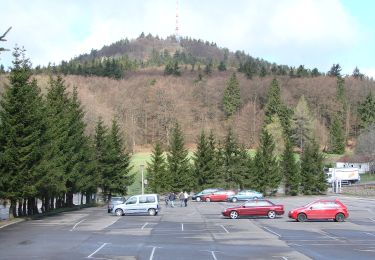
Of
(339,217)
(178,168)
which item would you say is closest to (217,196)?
(178,168)

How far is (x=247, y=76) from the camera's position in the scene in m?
181

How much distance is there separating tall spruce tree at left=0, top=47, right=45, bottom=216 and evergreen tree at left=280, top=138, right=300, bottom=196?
54032mm

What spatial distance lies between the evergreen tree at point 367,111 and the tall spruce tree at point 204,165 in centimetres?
6523

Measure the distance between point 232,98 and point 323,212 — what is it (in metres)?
113

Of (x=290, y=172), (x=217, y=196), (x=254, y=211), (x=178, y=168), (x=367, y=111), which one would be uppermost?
(x=367, y=111)

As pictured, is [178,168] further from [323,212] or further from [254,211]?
[323,212]

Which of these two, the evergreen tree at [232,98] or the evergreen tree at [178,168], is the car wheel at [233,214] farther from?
the evergreen tree at [232,98]

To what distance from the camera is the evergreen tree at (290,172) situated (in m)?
88.4

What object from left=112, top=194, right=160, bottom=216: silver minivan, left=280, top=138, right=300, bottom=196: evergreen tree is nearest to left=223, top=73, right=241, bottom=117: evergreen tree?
left=280, top=138, right=300, bottom=196: evergreen tree

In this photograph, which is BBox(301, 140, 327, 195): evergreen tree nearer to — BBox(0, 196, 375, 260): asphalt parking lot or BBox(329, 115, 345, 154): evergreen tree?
BBox(329, 115, 345, 154): evergreen tree

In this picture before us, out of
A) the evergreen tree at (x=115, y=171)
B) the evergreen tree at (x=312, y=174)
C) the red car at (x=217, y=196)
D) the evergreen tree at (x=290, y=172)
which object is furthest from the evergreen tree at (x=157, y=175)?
the evergreen tree at (x=312, y=174)

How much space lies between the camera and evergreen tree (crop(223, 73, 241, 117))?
483 feet

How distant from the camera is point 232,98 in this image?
491 feet

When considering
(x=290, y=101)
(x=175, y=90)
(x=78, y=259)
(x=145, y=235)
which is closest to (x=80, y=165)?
(x=145, y=235)
